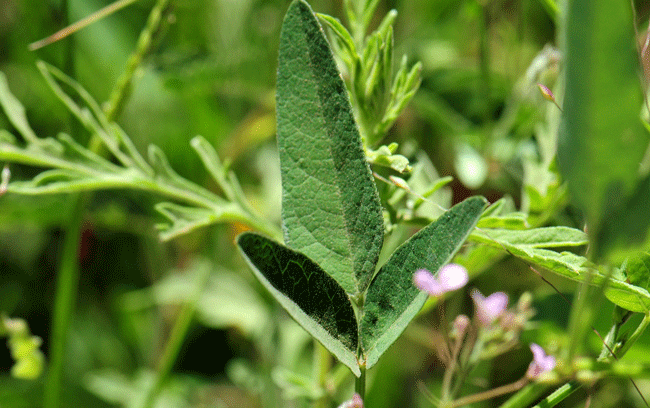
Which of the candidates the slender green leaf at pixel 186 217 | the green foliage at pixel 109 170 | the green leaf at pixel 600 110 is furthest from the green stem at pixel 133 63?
the green leaf at pixel 600 110

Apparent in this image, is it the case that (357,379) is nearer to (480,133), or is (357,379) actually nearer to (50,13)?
(480,133)

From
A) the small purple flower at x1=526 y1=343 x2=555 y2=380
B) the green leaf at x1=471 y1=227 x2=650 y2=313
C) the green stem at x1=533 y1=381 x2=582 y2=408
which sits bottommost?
the green stem at x1=533 y1=381 x2=582 y2=408

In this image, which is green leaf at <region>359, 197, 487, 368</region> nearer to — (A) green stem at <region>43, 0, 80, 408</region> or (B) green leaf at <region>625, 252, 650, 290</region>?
(B) green leaf at <region>625, 252, 650, 290</region>

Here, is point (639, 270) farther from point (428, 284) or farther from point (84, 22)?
point (84, 22)

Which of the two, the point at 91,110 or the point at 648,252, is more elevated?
the point at 91,110

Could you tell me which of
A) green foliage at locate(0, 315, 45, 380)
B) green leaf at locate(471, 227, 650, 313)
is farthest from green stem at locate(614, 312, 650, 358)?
green foliage at locate(0, 315, 45, 380)

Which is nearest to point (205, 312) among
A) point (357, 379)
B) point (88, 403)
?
point (88, 403)

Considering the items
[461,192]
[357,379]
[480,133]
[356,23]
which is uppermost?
[356,23]

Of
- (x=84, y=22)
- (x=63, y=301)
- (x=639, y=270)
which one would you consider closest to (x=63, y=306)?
(x=63, y=301)
